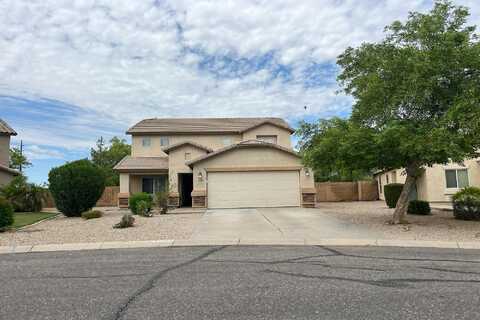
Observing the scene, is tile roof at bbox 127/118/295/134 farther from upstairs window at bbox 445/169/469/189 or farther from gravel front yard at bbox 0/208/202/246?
gravel front yard at bbox 0/208/202/246

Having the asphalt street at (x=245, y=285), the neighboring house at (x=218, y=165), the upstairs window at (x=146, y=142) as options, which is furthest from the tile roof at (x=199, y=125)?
the asphalt street at (x=245, y=285)

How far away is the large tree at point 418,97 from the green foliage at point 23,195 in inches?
812

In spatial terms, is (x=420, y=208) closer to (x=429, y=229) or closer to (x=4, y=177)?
(x=429, y=229)

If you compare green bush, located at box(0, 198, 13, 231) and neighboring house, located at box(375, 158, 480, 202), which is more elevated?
neighboring house, located at box(375, 158, 480, 202)

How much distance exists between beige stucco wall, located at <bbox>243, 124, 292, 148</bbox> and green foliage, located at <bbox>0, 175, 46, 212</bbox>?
53.9 feet

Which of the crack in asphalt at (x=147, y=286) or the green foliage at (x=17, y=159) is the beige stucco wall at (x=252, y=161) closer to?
the crack in asphalt at (x=147, y=286)

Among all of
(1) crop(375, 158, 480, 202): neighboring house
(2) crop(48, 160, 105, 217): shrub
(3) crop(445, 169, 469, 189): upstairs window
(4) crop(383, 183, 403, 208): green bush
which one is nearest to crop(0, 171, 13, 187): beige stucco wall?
(2) crop(48, 160, 105, 217): shrub

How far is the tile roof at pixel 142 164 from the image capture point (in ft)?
90.7

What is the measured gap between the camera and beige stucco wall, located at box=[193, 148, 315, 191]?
2350 centimetres

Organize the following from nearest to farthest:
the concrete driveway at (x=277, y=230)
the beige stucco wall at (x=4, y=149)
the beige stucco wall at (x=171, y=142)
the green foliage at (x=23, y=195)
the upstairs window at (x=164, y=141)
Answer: the concrete driveway at (x=277, y=230) → the green foliage at (x=23, y=195) → the beige stucco wall at (x=171, y=142) → the upstairs window at (x=164, y=141) → the beige stucco wall at (x=4, y=149)

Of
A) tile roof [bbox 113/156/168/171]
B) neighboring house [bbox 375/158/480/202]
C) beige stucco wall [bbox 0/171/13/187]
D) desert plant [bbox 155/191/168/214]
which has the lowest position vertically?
desert plant [bbox 155/191/168/214]

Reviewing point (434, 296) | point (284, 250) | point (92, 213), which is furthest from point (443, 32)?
point (92, 213)

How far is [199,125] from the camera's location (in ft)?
109

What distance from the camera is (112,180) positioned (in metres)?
42.8
